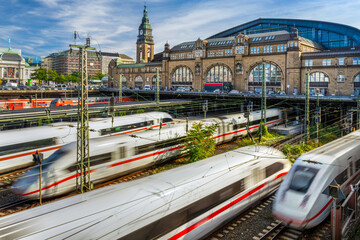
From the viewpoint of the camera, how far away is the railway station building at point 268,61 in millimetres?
54594

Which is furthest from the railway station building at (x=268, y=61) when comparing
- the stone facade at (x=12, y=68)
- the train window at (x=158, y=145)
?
the stone facade at (x=12, y=68)

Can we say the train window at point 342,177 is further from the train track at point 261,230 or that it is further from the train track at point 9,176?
the train track at point 9,176

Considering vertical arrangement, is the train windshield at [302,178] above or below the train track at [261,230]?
above

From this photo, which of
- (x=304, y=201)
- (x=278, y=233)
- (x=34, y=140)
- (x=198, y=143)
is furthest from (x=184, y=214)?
(x=34, y=140)

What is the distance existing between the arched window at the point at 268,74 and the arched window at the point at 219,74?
6.26 m

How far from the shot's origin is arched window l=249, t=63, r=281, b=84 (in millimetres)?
61656

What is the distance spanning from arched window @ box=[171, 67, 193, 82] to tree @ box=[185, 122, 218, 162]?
57008mm

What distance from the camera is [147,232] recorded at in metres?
8.29

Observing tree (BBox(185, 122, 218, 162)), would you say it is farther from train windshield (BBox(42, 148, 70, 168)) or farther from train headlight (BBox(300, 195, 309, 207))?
train headlight (BBox(300, 195, 309, 207))

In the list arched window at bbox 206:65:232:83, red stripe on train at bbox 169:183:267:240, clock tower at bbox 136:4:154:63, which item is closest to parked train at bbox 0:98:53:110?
arched window at bbox 206:65:232:83

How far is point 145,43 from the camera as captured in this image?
110m

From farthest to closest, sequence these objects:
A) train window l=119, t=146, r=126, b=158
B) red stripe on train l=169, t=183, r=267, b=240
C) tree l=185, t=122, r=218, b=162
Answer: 1. tree l=185, t=122, r=218, b=162
2. train window l=119, t=146, r=126, b=158
3. red stripe on train l=169, t=183, r=267, b=240

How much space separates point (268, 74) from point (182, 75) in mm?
25171

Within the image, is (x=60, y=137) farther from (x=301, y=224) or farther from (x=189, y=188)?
(x=301, y=224)
